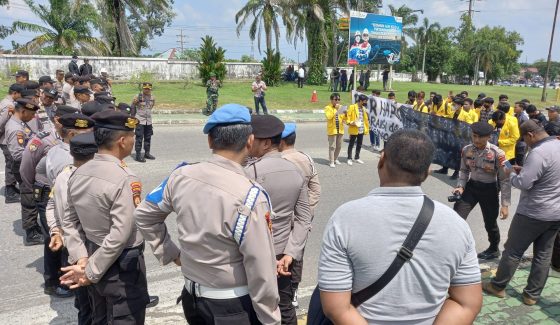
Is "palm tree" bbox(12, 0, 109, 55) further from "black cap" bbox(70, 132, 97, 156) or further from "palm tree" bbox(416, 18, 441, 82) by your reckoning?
"palm tree" bbox(416, 18, 441, 82)

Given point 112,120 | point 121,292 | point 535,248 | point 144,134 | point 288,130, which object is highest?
point 112,120

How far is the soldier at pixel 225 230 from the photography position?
209 centimetres

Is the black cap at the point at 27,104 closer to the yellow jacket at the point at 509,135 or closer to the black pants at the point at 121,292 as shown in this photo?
the black pants at the point at 121,292

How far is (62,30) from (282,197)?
32011mm

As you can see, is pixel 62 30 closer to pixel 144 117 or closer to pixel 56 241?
pixel 144 117

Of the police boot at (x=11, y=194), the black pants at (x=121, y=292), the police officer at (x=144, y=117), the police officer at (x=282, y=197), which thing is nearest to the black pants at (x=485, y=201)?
the police officer at (x=282, y=197)

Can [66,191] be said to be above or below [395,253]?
below

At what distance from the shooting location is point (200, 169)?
2182 mm

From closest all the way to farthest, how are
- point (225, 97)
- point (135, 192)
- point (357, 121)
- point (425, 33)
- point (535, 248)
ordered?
point (135, 192) → point (535, 248) → point (357, 121) → point (225, 97) → point (425, 33)

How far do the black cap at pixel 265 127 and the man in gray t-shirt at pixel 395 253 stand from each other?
137cm

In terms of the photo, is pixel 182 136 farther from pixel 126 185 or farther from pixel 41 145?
pixel 126 185

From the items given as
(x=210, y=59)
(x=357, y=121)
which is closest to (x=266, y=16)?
(x=210, y=59)

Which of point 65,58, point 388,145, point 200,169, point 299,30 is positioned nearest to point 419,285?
point 388,145

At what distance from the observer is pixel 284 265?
3.11m
